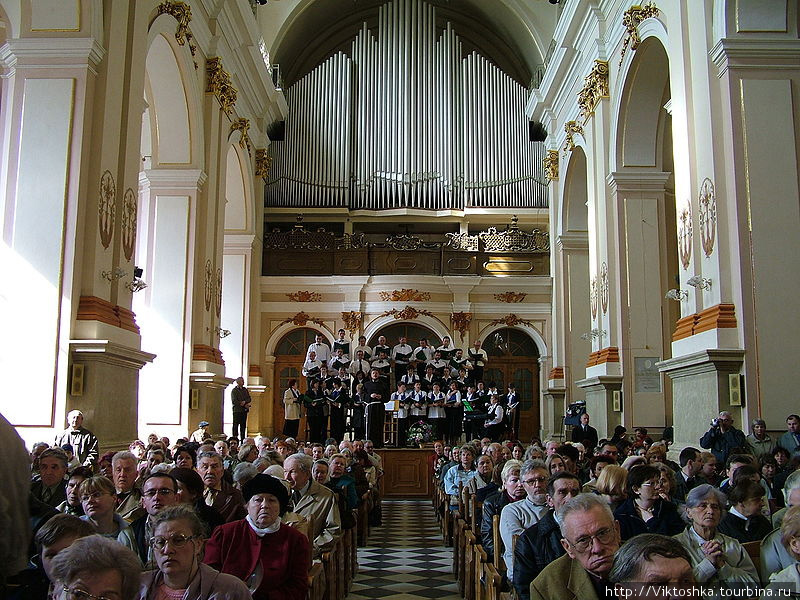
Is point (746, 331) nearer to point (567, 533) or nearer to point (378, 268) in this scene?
point (567, 533)

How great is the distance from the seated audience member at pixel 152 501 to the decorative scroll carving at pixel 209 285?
1059 centimetres

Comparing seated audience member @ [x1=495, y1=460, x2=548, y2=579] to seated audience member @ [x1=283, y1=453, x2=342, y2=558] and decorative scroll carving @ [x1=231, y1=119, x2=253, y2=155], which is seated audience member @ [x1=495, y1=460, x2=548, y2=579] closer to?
seated audience member @ [x1=283, y1=453, x2=342, y2=558]

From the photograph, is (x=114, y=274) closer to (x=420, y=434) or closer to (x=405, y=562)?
(x=405, y=562)

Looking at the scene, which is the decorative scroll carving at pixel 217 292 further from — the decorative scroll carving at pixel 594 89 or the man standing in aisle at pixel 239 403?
the decorative scroll carving at pixel 594 89

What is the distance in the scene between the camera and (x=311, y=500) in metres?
6.24

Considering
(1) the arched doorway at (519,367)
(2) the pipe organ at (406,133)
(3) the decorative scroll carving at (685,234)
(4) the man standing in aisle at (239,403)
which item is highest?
(2) the pipe organ at (406,133)

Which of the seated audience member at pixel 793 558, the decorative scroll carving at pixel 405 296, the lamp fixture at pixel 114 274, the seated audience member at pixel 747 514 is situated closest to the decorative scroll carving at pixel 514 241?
the decorative scroll carving at pixel 405 296

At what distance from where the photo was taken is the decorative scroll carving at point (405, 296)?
68.1 ft

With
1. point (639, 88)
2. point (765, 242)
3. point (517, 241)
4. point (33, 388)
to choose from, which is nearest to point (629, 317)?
point (639, 88)

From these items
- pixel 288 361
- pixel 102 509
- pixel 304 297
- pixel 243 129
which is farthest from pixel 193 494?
pixel 288 361

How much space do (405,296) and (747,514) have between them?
16100 mm

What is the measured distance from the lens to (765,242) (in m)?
9.15

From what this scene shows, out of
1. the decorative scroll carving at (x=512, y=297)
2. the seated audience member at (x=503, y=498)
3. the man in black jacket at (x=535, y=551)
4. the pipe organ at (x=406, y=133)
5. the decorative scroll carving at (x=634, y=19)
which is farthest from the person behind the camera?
the pipe organ at (x=406, y=133)

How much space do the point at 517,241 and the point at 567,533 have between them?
18.2m
